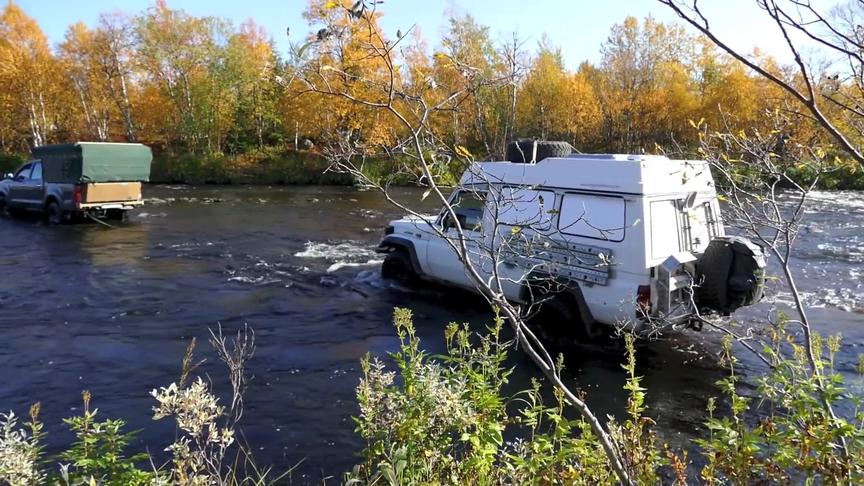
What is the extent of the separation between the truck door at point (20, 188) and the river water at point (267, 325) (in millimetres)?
2836

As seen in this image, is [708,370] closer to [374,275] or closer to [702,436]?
[702,436]

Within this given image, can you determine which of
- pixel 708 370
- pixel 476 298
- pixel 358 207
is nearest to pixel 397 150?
pixel 708 370

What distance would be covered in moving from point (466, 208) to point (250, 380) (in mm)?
4060

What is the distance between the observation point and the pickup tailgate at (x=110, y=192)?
18.2 meters

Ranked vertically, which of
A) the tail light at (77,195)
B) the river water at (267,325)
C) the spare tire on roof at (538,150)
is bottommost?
the river water at (267,325)

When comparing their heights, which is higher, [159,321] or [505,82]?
[505,82]

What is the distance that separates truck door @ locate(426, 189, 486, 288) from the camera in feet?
29.1

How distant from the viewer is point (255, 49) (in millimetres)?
47562

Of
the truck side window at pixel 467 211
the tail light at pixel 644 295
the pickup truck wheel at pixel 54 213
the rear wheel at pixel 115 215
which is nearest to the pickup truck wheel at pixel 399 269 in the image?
the truck side window at pixel 467 211

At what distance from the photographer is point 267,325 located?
9.23 m

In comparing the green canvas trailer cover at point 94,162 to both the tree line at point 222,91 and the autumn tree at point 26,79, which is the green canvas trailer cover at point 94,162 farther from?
the autumn tree at point 26,79

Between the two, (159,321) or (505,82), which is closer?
(505,82)

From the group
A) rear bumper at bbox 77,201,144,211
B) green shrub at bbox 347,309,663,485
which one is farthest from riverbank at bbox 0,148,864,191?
green shrub at bbox 347,309,663,485

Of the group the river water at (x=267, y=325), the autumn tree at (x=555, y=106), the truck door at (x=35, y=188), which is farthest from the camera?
the autumn tree at (x=555, y=106)
